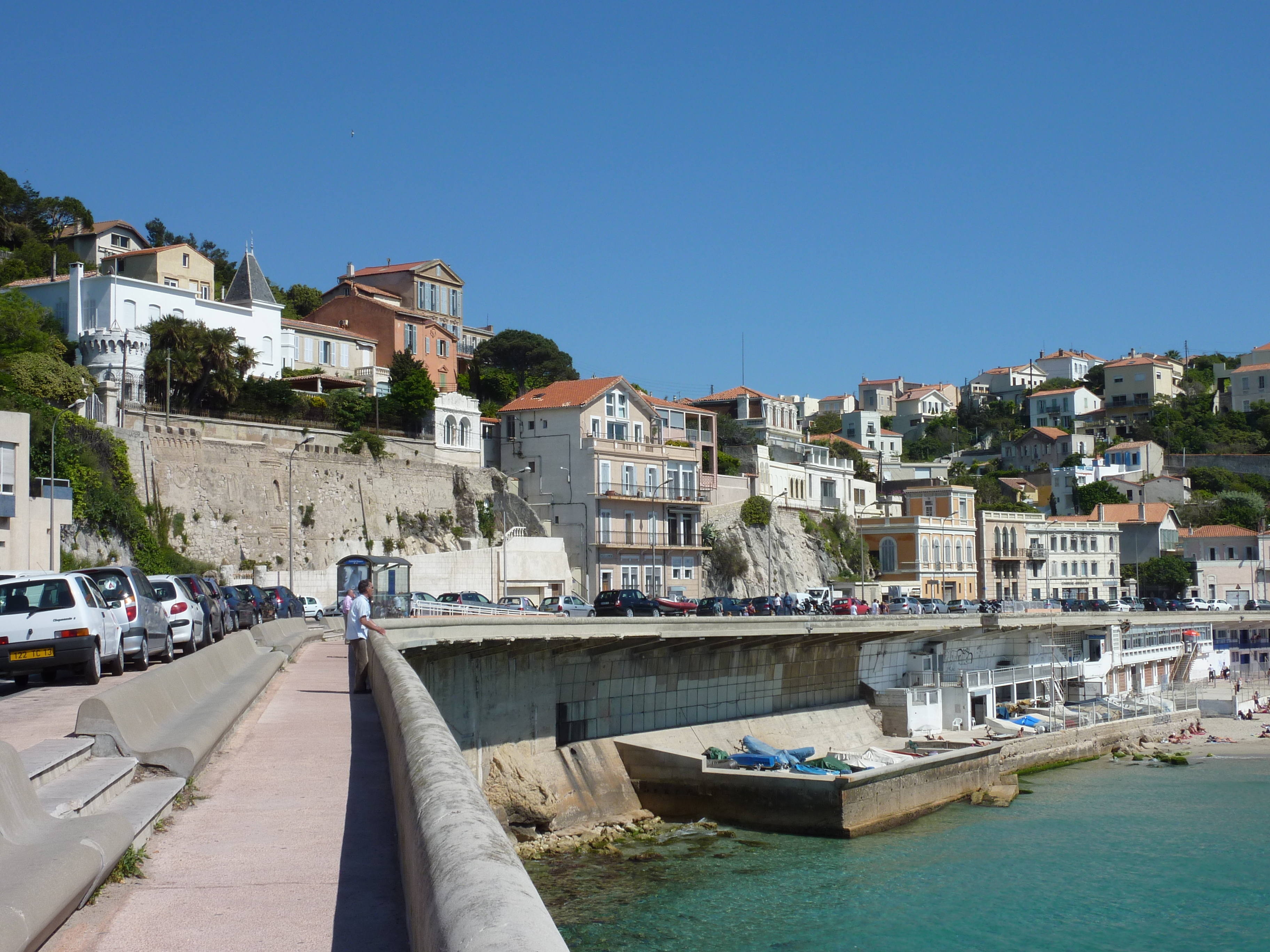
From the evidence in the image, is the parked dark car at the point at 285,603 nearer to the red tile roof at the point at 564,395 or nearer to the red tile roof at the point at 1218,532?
the red tile roof at the point at 564,395

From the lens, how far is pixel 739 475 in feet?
278

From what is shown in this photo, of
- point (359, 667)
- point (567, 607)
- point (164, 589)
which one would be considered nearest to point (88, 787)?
point (359, 667)

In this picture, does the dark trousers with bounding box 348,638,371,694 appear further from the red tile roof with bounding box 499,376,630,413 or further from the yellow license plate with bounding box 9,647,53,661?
the red tile roof with bounding box 499,376,630,413

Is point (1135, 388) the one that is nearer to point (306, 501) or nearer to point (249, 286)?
point (249, 286)

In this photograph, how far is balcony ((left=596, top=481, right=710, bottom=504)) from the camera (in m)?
70.6

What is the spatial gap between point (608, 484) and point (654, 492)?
3895 millimetres

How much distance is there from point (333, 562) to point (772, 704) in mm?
25664

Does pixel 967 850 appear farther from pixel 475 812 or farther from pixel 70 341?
pixel 70 341

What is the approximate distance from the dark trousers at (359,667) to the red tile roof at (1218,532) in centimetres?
10138

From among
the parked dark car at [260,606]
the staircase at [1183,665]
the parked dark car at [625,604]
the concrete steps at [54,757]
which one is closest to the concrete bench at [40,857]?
the concrete steps at [54,757]

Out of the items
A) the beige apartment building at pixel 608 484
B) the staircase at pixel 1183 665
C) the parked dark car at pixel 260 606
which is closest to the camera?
the parked dark car at pixel 260 606

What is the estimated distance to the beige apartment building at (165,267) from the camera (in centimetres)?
7731

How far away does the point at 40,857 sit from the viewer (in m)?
5.35

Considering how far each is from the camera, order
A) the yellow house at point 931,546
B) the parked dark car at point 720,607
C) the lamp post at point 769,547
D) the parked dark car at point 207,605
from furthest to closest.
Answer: the yellow house at point 931,546 → the lamp post at point 769,547 → the parked dark car at point 720,607 → the parked dark car at point 207,605
